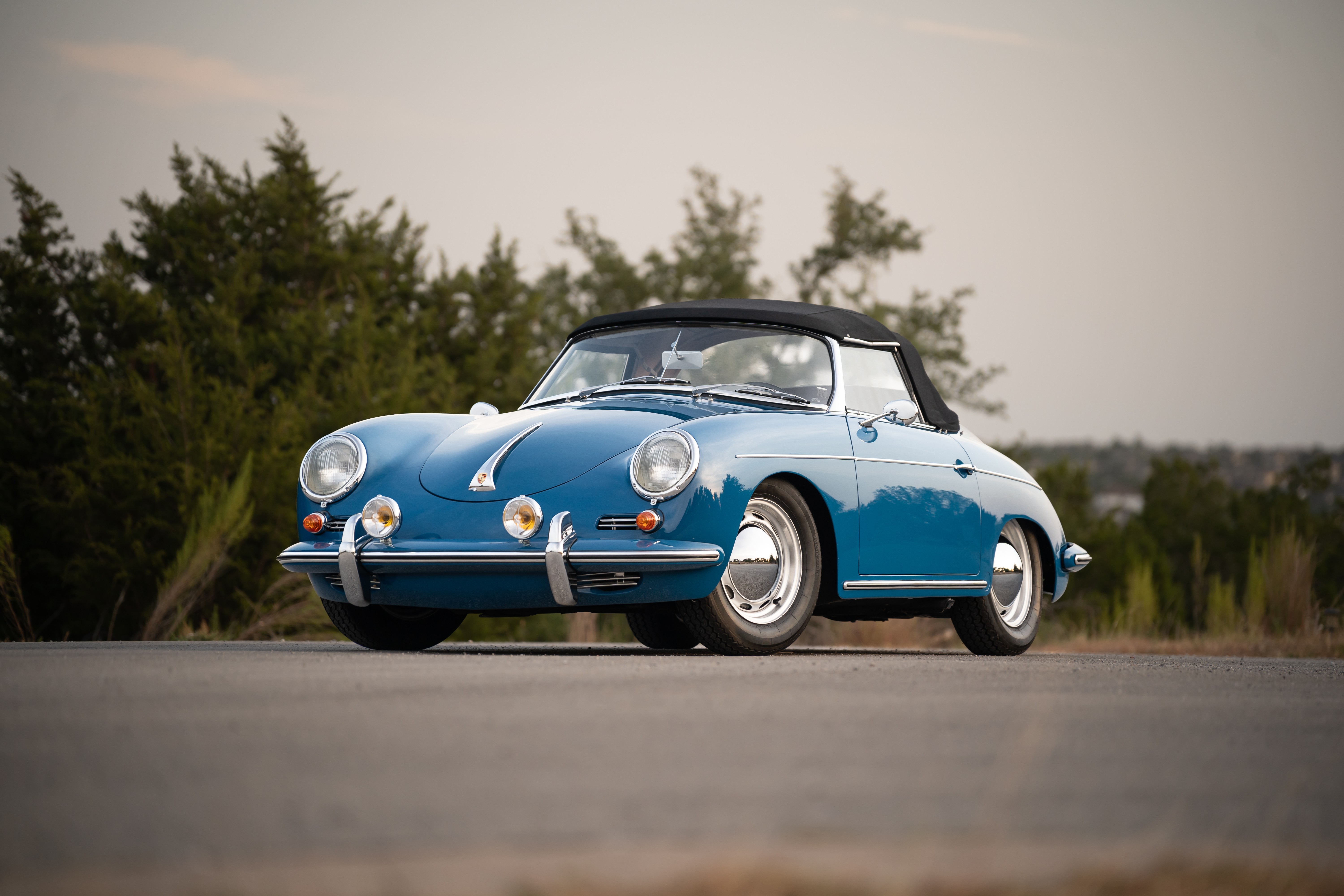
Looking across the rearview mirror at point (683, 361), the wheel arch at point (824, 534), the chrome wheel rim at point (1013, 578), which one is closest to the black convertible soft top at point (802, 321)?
the rearview mirror at point (683, 361)

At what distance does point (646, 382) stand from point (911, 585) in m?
1.61

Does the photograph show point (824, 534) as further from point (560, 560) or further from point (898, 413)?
point (560, 560)

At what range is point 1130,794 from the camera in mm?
3088

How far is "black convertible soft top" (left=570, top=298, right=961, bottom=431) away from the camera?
26.2 ft

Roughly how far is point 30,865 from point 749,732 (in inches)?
72.7

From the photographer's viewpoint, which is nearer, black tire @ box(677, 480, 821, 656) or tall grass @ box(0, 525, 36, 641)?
black tire @ box(677, 480, 821, 656)

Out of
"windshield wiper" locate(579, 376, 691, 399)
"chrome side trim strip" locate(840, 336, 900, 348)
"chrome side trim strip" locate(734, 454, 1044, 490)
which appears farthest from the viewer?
"chrome side trim strip" locate(840, 336, 900, 348)

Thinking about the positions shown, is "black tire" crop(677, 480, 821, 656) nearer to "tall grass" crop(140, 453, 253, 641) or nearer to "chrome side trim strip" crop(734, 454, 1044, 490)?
"chrome side trim strip" crop(734, 454, 1044, 490)

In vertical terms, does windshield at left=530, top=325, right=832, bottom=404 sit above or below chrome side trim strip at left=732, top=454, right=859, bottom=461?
above

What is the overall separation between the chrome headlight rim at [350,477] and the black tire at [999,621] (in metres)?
3.08

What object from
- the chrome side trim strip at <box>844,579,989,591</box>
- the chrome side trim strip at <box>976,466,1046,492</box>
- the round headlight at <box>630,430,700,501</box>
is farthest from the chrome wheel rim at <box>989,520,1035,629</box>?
the round headlight at <box>630,430,700,501</box>

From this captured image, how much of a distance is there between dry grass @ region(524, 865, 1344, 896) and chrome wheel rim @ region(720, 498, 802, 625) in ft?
13.6

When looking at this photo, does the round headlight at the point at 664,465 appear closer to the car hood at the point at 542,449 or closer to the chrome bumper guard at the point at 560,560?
the car hood at the point at 542,449

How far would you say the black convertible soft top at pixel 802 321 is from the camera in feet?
26.2
